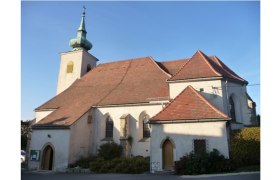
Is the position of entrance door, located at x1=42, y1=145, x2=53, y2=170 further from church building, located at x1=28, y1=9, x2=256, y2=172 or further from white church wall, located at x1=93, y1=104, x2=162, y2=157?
white church wall, located at x1=93, y1=104, x2=162, y2=157

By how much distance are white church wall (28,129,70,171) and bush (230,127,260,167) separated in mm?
11731

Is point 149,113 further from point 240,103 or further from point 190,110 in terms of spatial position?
point 240,103

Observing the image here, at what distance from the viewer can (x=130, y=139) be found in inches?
795

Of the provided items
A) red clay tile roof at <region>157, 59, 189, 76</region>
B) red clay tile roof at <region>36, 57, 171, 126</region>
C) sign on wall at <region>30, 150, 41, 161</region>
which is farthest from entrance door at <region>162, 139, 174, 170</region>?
sign on wall at <region>30, 150, 41, 161</region>

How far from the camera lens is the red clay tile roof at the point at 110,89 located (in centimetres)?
2119

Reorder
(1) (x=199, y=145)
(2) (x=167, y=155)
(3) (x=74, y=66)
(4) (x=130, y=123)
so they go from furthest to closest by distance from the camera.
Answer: (3) (x=74, y=66) → (4) (x=130, y=123) → (2) (x=167, y=155) → (1) (x=199, y=145)

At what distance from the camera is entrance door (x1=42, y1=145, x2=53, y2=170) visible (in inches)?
805

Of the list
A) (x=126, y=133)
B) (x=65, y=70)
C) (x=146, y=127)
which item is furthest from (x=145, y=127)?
(x=65, y=70)

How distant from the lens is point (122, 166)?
655 inches

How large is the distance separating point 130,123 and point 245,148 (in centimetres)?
892

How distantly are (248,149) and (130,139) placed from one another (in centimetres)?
862

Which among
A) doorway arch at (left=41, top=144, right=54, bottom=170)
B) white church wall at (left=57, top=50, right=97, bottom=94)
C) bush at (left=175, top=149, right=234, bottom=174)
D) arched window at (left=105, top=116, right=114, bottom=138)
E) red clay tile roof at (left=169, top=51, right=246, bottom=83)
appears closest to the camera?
bush at (left=175, top=149, right=234, bottom=174)
